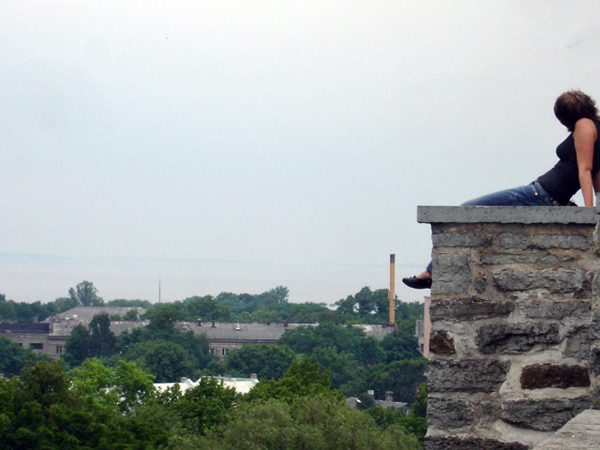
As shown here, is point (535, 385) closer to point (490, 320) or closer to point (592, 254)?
point (490, 320)

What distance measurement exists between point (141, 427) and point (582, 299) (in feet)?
77.3

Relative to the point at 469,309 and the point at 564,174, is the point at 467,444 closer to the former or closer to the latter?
the point at 469,309

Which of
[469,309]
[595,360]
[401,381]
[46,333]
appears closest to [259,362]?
[401,381]

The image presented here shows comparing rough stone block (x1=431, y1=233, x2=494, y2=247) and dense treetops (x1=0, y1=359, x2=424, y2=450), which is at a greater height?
rough stone block (x1=431, y1=233, x2=494, y2=247)

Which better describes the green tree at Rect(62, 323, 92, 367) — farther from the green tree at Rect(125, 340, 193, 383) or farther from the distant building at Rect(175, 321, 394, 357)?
the green tree at Rect(125, 340, 193, 383)

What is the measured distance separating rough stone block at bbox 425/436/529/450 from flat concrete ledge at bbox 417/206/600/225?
1110 millimetres

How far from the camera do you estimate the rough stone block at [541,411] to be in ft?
15.9

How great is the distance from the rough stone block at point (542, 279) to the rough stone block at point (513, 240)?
130 mm

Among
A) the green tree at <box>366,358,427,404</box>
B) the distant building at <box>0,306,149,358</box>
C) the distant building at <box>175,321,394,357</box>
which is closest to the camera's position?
the green tree at <box>366,358,427,404</box>

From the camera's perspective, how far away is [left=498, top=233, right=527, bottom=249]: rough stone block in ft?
16.7

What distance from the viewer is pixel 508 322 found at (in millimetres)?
5004

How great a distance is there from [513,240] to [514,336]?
0.50m

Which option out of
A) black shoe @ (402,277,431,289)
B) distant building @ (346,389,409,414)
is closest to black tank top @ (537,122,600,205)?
black shoe @ (402,277,431,289)

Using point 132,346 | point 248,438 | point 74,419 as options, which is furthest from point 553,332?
point 132,346
